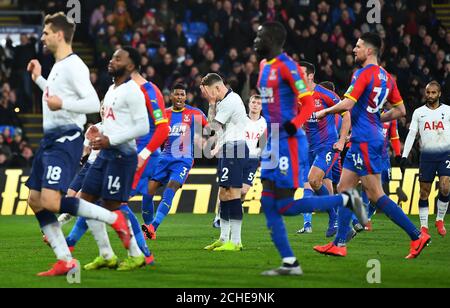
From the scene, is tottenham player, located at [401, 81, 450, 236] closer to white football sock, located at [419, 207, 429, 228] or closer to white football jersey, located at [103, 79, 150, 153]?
white football sock, located at [419, 207, 429, 228]

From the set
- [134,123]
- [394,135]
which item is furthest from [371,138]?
[394,135]

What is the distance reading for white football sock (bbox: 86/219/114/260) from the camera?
10.1 m

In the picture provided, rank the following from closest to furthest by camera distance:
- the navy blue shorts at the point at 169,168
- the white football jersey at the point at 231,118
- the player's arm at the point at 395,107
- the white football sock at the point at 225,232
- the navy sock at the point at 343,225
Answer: the player's arm at the point at 395,107
the navy sock at the point at 343,225
the white football jersey at the point at 231,118
the white football sock at the point at 225,232
the navy blue shorts at the point at 169,168

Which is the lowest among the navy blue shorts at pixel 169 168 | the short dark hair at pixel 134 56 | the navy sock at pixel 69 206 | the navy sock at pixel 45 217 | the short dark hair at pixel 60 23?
the navy blue shorts at pixel 169 168

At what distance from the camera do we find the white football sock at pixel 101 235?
10.1m

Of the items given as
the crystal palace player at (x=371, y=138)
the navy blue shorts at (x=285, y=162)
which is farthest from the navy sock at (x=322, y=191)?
the navy blue shorts at (x=285, y=162)

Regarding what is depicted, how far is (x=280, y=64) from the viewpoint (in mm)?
9672

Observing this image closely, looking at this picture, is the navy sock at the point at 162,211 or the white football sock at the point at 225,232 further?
the navy sock at the point at 162,211

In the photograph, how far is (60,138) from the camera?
949 cm

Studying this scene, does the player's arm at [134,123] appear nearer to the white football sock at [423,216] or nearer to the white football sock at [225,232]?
the white football sock at [225,232]

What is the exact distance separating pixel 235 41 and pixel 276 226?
16.8 metres

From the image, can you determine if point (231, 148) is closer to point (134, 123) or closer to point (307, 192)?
point (134, 123)

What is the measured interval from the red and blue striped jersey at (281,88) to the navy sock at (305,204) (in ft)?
2.18
